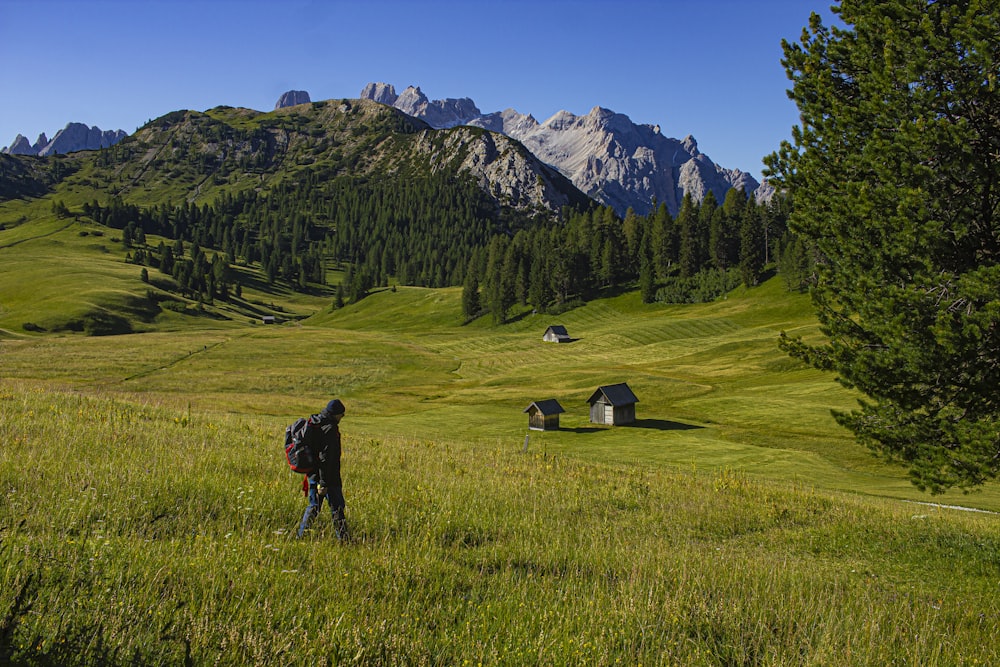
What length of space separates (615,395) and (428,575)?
52985 millimetres

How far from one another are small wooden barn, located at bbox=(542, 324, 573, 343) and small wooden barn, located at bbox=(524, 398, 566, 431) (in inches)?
3061

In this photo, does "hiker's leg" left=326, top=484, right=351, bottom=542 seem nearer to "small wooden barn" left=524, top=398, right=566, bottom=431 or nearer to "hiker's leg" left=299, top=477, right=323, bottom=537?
"hiker's leg" left=299, top=477, right=323, bottom=537

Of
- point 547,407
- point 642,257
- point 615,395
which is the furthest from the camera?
point 642,257

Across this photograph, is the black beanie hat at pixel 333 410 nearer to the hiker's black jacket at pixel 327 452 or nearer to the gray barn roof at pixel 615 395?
the hiker's black jacket at pixel 327 452

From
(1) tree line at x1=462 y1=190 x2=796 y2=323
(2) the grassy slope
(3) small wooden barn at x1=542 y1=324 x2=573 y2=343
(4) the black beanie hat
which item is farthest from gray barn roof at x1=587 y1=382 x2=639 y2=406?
(1) tree line at x1=462 y1=190 x2=796 y2=323

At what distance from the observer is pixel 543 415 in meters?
54.3

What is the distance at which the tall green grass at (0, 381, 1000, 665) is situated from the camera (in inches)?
193

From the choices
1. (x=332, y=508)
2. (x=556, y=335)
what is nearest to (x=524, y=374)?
(x=556, y=335)

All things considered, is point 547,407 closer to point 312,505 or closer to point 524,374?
point 524,374

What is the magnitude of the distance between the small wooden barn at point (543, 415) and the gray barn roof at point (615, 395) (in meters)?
5.54

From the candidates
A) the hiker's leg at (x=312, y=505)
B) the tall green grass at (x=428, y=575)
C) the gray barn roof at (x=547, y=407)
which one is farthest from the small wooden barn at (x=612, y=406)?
the hiker's leg at (x=312, y=505)

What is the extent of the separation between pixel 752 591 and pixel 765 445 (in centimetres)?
4344

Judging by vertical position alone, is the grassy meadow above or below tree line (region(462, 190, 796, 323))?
below

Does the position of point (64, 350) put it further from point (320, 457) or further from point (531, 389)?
point (320, 457)
